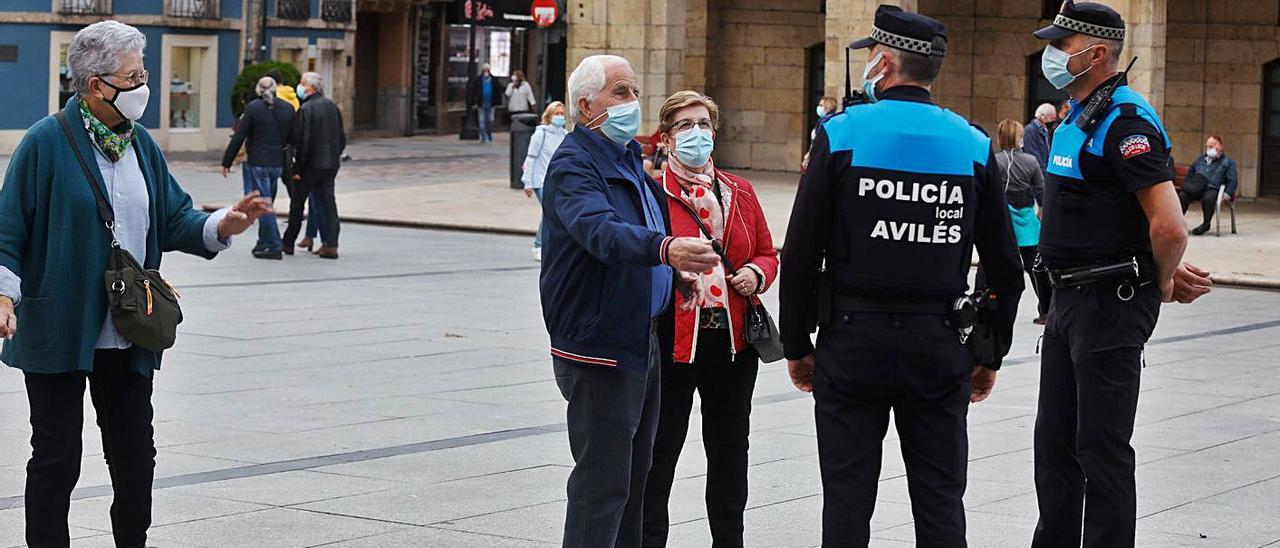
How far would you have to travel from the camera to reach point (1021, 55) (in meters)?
28.1

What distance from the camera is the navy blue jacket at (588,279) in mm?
5539

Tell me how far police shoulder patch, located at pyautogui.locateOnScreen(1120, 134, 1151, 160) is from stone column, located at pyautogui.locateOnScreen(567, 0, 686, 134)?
20.7m

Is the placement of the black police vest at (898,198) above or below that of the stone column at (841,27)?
below

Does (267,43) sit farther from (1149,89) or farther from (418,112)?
(1149,89)

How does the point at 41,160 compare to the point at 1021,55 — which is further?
the point at 1021,55

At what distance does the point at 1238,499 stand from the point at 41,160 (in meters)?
4.78

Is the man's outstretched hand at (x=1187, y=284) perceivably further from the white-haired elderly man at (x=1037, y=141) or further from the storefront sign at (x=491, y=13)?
the storefront sign at (x=491, y=13)

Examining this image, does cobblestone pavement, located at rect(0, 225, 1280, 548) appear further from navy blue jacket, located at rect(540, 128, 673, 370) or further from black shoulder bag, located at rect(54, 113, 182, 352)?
navy blue jacket, located at rect(540, 128, 673, 370)

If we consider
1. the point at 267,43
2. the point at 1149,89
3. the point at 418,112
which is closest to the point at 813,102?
the point at 1149,89

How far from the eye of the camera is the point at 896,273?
16.8ft

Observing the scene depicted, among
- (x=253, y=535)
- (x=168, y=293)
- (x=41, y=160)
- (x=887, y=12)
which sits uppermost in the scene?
(x=887, y=12)

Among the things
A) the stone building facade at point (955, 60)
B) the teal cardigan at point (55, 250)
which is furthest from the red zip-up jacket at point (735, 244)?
the stone building facade at point (955, 60)

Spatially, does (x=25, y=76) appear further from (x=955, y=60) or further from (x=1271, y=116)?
(x=1271, y=116)

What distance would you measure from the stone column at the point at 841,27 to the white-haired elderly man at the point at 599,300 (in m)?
19.6
